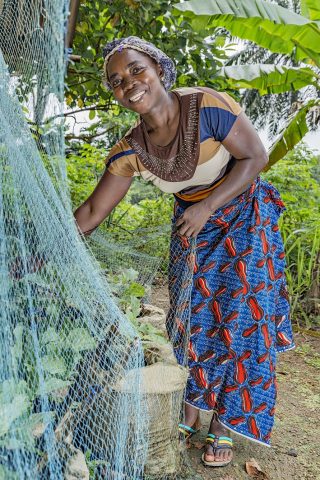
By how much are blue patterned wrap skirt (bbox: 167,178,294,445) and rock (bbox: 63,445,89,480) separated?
2.59 feet

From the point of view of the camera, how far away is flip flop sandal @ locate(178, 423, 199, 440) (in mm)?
2124

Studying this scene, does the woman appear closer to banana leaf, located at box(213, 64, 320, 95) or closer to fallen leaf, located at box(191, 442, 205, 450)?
fallen leaf, located at box(191, 442, 205, 450)

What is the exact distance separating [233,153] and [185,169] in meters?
0.19

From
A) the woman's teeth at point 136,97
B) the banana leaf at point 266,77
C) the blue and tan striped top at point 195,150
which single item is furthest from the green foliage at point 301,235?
the woman's teeth at point 136,97

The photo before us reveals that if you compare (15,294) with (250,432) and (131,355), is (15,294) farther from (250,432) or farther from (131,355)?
(250,432)

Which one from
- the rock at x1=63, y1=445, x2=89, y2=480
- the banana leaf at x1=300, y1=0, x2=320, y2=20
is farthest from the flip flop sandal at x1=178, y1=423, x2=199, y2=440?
→ the banana leaf at x1=300, y1=0, x2=320, y2=20

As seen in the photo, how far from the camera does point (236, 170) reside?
6.26 feet

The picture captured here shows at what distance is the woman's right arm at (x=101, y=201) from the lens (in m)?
2.05

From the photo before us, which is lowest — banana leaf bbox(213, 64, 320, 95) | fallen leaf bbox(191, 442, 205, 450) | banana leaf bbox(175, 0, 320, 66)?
fallen leaf bbox(191, 442, 205, 450)

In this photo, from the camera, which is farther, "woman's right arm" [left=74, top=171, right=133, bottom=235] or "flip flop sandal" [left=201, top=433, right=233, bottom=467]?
"flip flop sandal" [left=201, top=433, right=233, bottom=467]

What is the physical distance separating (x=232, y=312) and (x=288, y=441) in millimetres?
838

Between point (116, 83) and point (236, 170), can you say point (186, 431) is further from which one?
point (116, 83)

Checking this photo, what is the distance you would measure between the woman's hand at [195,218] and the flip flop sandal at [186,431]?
85 centimetres

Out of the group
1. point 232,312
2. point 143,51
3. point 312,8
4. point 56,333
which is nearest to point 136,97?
point 143,51
